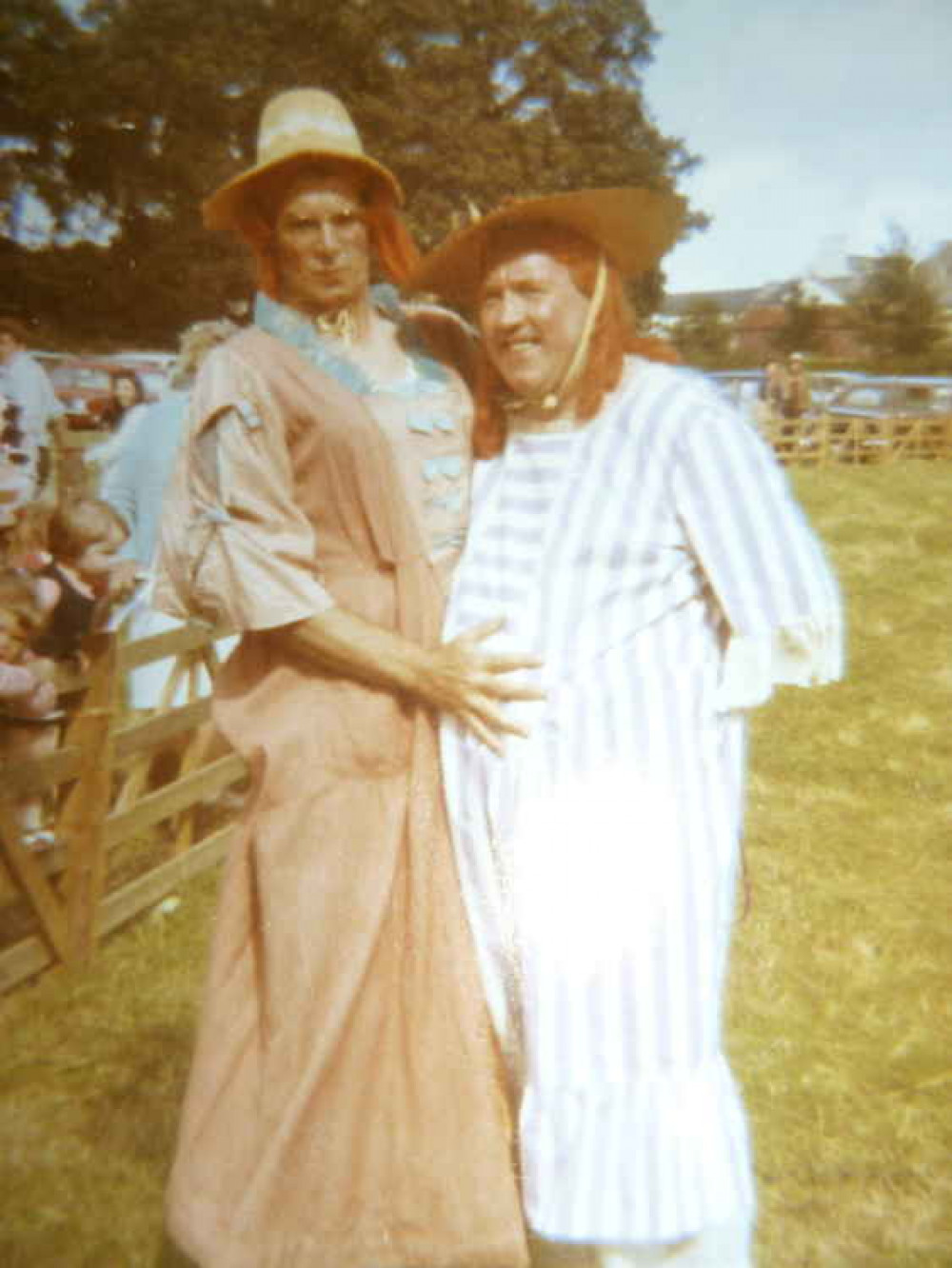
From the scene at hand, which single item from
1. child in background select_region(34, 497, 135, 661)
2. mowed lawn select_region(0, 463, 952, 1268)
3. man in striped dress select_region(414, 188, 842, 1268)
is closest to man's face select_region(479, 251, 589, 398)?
man in striped dress select_region(414, 188, 842, 1268)

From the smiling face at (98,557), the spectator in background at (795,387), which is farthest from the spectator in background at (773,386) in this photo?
the smiling face at (98,557)

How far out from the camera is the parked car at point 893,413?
2.01m

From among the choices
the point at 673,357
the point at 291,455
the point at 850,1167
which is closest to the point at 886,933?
the point at 850,1167

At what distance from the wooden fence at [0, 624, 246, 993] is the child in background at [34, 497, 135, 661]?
0.07m

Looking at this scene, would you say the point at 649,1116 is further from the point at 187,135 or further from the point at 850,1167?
the point at 187,135

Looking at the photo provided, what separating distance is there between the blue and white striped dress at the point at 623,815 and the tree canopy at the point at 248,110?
0.32 meters

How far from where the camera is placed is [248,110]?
58.4 inches

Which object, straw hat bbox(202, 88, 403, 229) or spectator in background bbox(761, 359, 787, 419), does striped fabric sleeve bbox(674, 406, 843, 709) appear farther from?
straw hat bbox(202, 88, 403, 229)

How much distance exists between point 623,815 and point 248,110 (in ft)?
3.34

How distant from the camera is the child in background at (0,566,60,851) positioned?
254 cm

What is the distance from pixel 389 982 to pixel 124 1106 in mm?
1070

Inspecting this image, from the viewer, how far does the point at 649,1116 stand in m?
1.34

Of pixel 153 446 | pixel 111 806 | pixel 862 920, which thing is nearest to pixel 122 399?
pixel 153 446

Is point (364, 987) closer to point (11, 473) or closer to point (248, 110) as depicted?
point (248, 110)
